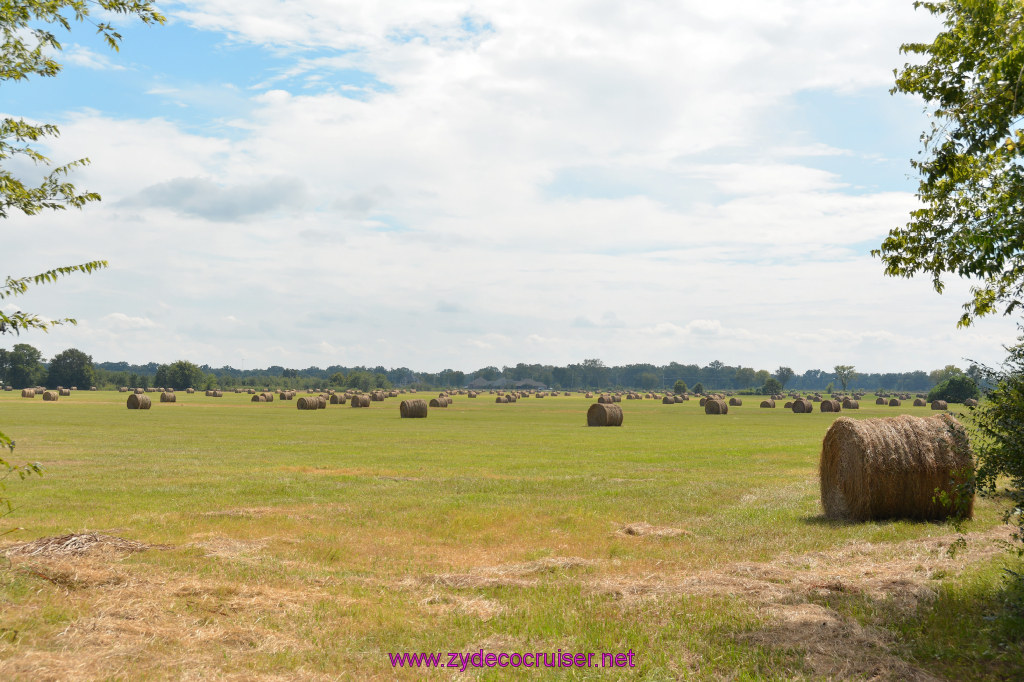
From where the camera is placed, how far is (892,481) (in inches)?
639

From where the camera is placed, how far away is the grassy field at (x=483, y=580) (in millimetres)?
8344

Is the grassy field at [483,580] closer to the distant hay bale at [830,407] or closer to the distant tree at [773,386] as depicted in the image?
the distant hay bale at [830,407]

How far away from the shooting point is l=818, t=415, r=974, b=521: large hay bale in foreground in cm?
1627

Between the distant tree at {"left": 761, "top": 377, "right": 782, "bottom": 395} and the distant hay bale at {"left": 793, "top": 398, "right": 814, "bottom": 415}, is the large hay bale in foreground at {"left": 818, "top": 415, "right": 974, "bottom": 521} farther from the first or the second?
the distant tree at {"left": 761, "top": 377, "right": 782, "bottom": 395}

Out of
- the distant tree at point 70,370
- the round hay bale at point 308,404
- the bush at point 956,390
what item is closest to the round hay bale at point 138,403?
the round hay bale at point 308,404

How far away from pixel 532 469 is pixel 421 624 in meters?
16.5

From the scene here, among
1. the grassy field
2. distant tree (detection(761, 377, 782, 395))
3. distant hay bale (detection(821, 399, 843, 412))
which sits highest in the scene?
distant tree (detection(761, 377, 782, 395))

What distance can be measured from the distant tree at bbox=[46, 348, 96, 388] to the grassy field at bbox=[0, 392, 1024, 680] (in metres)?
172

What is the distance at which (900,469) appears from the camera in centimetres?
1628

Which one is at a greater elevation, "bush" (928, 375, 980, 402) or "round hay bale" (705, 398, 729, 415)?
"bush" (928, 375, 980, 402)

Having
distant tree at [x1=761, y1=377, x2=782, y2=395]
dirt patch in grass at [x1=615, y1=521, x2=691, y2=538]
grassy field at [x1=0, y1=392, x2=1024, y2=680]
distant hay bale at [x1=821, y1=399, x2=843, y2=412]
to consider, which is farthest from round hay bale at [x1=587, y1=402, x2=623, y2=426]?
distant tree at [x1=761, y1=377, x2=782, y2=395]

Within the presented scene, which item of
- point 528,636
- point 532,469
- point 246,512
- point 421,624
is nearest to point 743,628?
point 528,636

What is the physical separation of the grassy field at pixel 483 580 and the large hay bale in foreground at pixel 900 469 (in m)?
0.60

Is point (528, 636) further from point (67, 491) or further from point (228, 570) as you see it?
point (67, 491)
